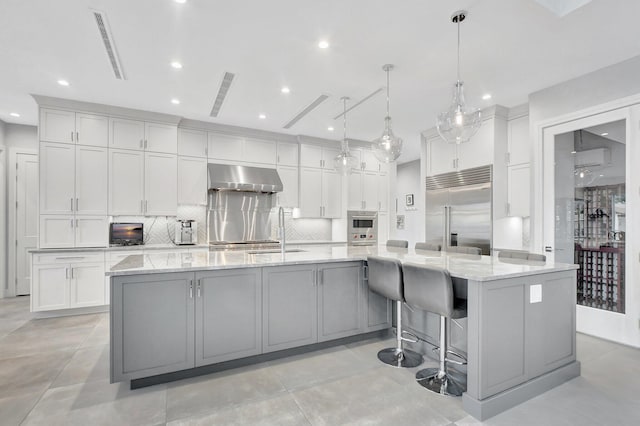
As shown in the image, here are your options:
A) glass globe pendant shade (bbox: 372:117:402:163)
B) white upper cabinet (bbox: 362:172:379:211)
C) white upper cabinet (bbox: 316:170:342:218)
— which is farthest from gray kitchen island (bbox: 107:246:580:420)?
white upper cabinet (bbox: 362:172:379:211)

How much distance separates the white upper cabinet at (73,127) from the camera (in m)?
4.21

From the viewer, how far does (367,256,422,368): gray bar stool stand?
268 cm

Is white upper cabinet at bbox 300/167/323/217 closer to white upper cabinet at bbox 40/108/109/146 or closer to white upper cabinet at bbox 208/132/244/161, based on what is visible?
white upper cabinet at bbox 208/132/244/161

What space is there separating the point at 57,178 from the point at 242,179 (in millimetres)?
2475

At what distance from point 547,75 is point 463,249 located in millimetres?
2163

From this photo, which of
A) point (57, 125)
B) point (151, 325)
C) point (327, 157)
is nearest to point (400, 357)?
point (151, 325)

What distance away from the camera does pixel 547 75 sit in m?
3.55

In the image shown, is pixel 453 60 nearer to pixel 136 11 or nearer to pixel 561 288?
pixel 561 288

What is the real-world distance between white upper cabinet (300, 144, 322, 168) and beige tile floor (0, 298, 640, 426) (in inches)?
152

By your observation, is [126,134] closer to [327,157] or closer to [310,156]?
[310,156]

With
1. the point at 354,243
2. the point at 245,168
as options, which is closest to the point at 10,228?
the point at 245,168

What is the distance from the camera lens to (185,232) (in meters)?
5.12

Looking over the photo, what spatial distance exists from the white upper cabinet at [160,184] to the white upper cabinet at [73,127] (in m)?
0.65

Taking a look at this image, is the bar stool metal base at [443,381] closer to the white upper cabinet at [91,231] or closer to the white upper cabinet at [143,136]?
the white upper cabinet at [91,231]
